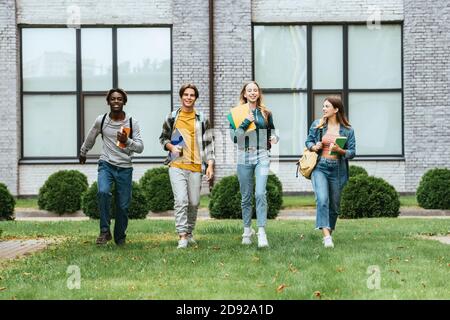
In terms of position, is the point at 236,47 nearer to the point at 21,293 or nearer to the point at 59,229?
the point at 59,229

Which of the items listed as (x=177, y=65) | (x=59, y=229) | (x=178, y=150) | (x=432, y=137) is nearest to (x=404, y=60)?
(x=432, y=137)

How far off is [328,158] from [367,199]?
6555 mm

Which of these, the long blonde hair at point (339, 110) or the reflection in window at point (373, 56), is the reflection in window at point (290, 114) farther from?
the long blonde hair at point (339, 110)

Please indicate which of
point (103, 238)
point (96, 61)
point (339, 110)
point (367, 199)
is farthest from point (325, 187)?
point (96, 61)

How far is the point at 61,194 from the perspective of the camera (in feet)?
65.9

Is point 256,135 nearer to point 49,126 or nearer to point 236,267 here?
point 236,267

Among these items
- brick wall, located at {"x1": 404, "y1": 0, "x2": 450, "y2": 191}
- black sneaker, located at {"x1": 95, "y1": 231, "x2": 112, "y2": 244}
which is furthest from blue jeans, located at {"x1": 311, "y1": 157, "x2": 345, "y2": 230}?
brick wall, located at {"x1": 404, "y1": 0, "x2": 450, "y2": 191}

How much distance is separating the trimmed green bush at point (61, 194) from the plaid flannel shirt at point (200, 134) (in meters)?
9.14

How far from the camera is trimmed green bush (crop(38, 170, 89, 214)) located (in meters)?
20.1

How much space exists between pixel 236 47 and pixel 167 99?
7.32ft

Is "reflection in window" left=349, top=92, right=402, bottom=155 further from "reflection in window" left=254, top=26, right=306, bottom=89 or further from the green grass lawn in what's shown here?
the green grass lawn

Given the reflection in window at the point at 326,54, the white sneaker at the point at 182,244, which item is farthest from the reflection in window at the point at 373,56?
the white sneaker at the point at 182,244

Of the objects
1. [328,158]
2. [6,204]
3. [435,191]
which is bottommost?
[6,204]
